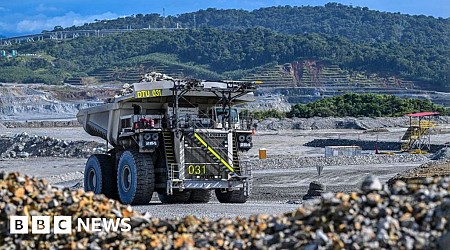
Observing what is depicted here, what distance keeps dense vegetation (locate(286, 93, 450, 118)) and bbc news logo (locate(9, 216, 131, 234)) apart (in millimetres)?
75317

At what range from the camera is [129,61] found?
186 m

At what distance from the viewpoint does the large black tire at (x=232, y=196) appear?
61.0 ft

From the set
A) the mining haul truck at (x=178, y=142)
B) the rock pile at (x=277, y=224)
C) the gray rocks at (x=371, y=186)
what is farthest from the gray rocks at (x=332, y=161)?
the gray rocks at (x=371, y=186)

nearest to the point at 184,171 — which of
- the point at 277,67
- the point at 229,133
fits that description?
the point at 229,133

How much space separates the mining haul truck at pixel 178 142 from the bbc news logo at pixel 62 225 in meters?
8.60

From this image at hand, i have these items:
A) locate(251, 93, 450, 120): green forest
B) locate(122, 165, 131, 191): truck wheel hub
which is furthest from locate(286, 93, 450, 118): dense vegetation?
locate(122, 165, 131, 191): truck wheel hub

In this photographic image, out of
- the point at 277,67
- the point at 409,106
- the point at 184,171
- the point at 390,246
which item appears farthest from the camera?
the point at 277,67

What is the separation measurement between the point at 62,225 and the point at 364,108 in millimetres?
77208

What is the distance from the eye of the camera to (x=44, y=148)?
48375mm

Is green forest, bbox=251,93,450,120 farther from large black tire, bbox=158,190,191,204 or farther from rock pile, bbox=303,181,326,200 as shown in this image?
large black tire, bbox=158,190,191,204

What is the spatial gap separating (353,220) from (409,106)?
78.6m

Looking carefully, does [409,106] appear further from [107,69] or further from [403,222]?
[107,69]

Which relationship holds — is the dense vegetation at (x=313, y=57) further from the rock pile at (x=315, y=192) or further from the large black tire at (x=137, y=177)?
the large black tire at (x=137, y=177)

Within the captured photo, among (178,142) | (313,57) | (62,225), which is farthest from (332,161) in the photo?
(313,57)
